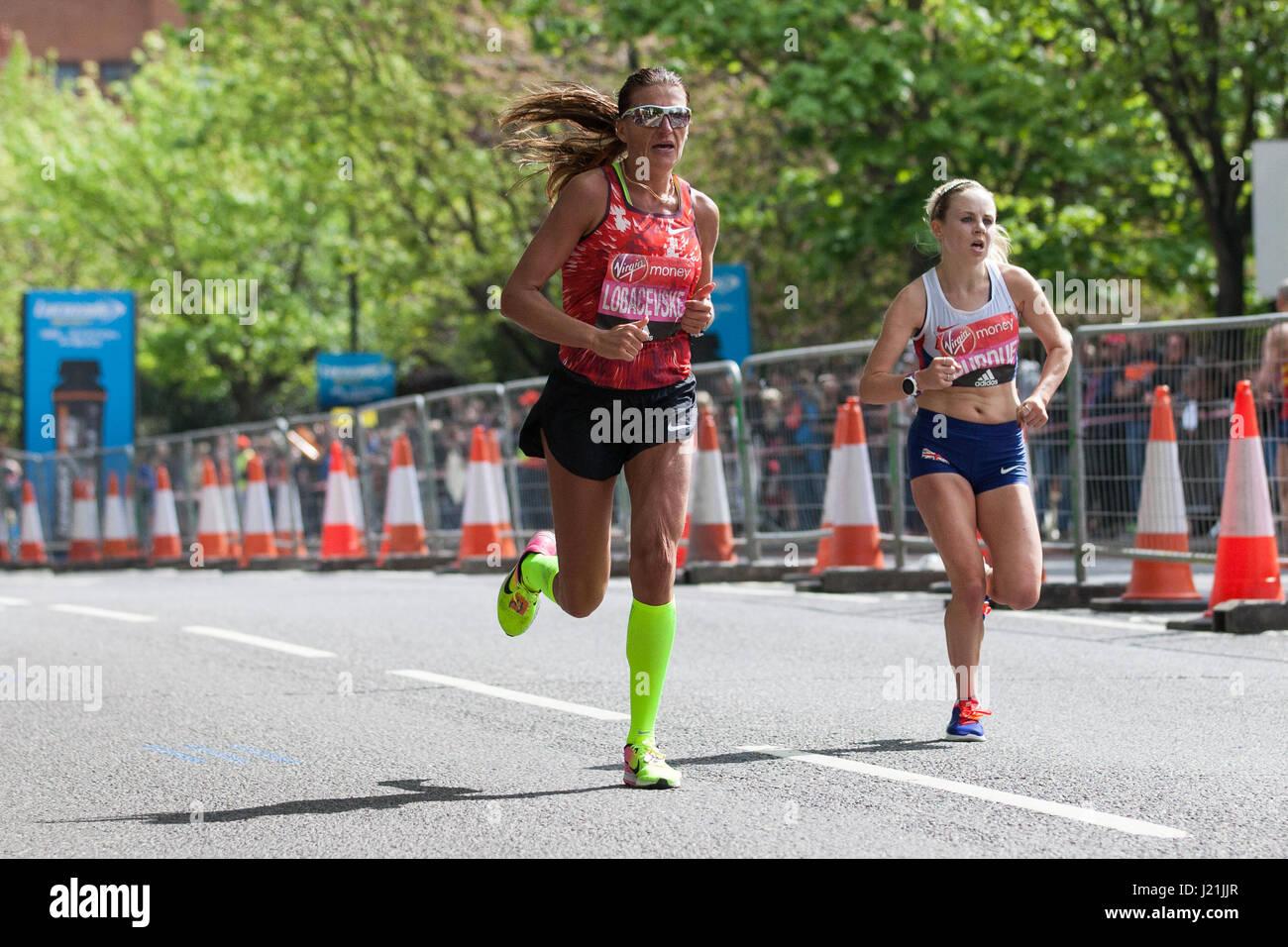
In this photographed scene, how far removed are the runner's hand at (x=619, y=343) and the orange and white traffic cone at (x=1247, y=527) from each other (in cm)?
540

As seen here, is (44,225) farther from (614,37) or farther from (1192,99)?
(1192,99)

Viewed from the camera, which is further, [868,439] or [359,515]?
[359,515]

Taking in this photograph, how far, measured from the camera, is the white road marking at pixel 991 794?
5.00 meters

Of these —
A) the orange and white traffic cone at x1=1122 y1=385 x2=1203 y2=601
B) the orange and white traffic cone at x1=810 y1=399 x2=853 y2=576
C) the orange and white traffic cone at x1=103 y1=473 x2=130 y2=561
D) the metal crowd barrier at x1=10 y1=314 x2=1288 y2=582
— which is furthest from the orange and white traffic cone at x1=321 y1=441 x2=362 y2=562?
the orange and white traffic cone at x1=1122 y1=385 x2=1203 y2=601

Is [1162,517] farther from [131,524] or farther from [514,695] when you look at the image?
[131,524]

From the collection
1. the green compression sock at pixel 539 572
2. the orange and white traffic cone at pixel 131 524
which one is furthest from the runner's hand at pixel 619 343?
the orange and white traffic cone at pixel 131 524

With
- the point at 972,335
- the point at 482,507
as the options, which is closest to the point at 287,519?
the point at 482,507

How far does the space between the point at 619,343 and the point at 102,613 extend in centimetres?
866

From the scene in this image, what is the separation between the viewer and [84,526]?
28.7m

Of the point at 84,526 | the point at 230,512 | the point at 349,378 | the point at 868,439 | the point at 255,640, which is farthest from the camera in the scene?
the point at 349,378

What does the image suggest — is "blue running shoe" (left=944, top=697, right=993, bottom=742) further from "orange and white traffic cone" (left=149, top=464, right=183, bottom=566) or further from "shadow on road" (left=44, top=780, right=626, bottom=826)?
"orange and white traffic cone" (left=149, top=464, right=183, bottom=566)

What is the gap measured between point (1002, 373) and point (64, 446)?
92.6 feet

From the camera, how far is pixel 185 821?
17.9 feet
